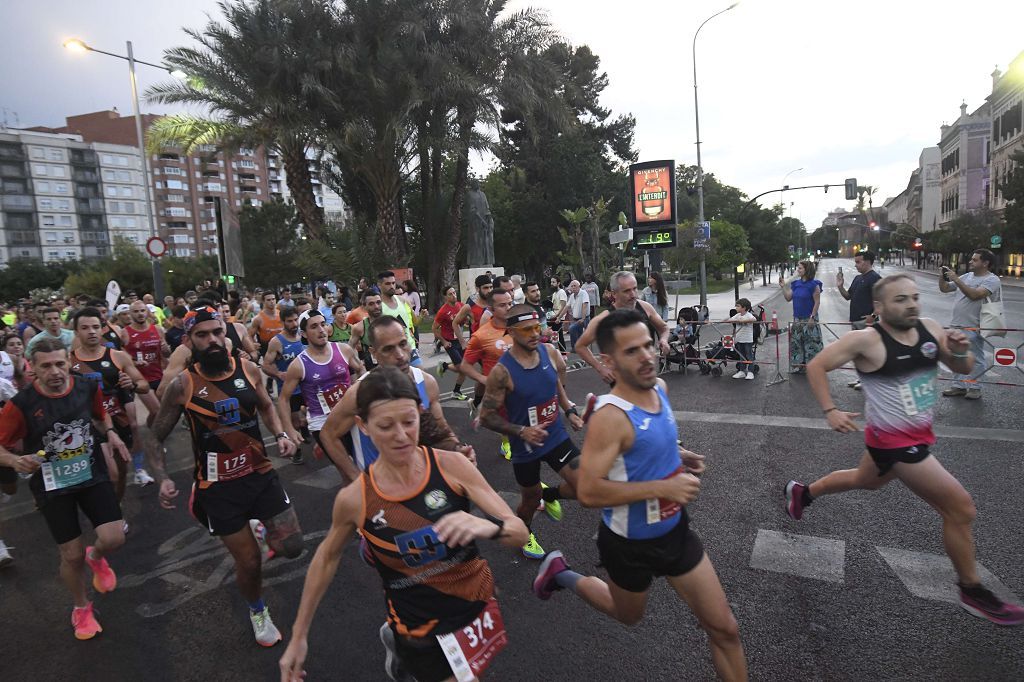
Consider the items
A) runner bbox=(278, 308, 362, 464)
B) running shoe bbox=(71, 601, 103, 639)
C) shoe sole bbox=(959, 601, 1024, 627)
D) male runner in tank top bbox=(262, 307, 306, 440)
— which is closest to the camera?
shoe sole bbox=(959, 601, 1024, 627)

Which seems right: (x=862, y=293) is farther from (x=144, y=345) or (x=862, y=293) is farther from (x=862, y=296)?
(x=144, y=345)

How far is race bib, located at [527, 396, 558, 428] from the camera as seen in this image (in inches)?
175

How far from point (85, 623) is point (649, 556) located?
12.1 ft

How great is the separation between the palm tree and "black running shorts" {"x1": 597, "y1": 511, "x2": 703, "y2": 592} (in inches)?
760

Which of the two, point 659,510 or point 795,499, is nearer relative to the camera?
point 659,510

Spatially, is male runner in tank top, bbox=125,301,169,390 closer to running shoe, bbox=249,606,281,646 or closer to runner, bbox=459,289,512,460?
runner, bbox=459,289,512,460

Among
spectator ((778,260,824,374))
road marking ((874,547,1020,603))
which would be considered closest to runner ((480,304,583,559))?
road marking ((874,547,1020,603))

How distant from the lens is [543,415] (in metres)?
4.46

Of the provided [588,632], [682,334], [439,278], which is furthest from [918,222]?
[588,632]

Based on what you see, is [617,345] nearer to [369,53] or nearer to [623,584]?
[623,584]

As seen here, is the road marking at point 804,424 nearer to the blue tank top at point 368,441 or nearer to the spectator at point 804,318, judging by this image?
the spectator at point 804,318

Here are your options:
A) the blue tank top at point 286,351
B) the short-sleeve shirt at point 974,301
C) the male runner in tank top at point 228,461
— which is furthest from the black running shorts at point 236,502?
the short-sleeve shirt at point 974,301

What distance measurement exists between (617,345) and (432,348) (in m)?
14.8

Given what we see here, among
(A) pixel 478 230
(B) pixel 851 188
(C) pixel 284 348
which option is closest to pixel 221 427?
(C) pixel 284 348
